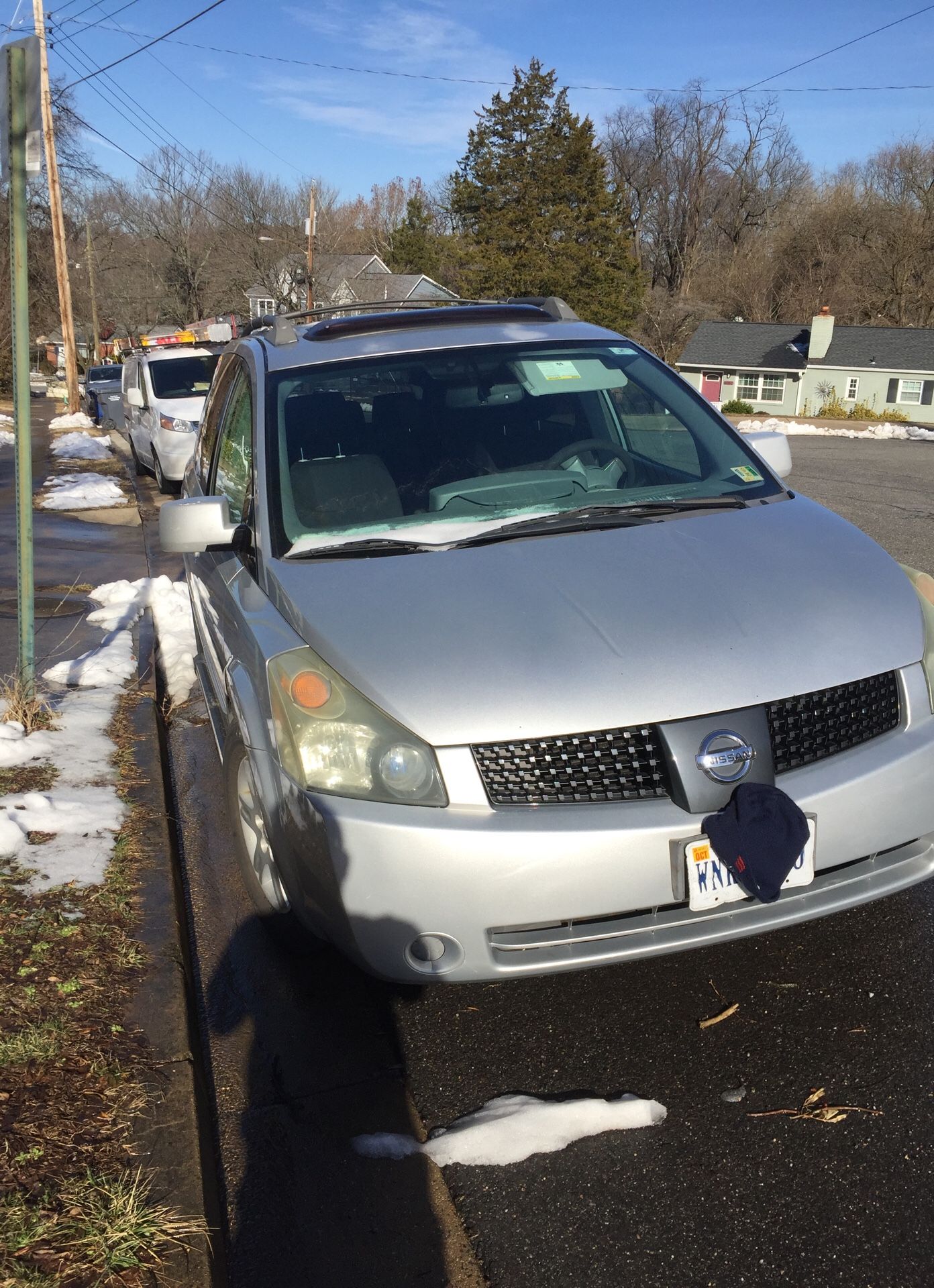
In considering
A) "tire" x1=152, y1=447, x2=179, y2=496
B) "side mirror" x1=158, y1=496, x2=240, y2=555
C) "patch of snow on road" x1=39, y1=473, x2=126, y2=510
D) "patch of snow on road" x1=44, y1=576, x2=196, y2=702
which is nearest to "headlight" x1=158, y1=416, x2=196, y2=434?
"tire" x1=152, y1=447, x2=179, y2=496

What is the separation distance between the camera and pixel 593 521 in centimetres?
347

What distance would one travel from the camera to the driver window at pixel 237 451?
13.5 ft

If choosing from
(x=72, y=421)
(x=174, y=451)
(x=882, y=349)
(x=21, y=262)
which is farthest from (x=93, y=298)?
(x=21, y=262)

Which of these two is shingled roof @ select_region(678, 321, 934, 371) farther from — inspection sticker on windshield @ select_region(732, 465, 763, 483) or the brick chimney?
inspection sticker on windshield @ select_region(732, 465, 763, 483)

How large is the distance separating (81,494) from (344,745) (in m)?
12.7

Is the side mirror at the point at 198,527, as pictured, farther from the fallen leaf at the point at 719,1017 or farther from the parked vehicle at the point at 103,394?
the parked vehicle at the point at 103,394

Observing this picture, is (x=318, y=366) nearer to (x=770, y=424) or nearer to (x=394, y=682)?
(x=394, y=682)

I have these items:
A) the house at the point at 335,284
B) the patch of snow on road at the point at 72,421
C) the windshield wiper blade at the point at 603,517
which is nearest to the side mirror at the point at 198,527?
the windshield wiper blade at the point at 603,517

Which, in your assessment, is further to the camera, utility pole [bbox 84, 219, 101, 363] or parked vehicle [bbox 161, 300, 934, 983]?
utility pole [bbox 84, 219, 101, 363]

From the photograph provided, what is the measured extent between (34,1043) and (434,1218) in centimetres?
114

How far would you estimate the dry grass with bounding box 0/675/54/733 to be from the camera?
16.7 feet

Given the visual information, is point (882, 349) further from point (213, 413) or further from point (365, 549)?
point (365, 549)

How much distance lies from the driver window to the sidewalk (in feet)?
4.14

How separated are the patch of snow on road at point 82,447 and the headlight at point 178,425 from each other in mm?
6482
